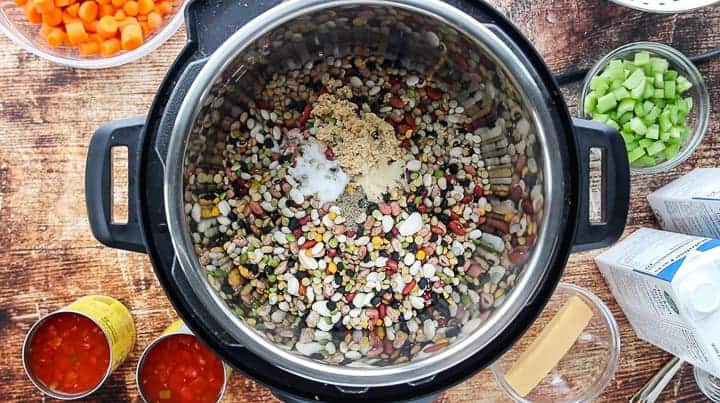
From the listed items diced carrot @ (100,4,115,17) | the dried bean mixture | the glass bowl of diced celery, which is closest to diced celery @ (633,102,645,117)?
the glass bowl of diced celery

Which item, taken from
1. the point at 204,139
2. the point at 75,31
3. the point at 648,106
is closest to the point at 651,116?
the point at 648,106

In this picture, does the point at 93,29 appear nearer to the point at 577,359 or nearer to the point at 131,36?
the point at 131,36

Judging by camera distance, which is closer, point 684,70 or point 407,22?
point 407,22

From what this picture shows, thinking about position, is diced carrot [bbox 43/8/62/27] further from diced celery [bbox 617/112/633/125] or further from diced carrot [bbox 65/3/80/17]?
diced celery [bbox 617/112/633/125]

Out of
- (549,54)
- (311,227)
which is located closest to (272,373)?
(311,227)

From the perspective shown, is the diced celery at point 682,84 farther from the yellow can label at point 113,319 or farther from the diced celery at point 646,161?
the yellow can label at point 113,319

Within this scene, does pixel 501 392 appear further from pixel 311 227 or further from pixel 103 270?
pixel 103 270

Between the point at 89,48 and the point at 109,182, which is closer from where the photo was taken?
the point at 109,182
